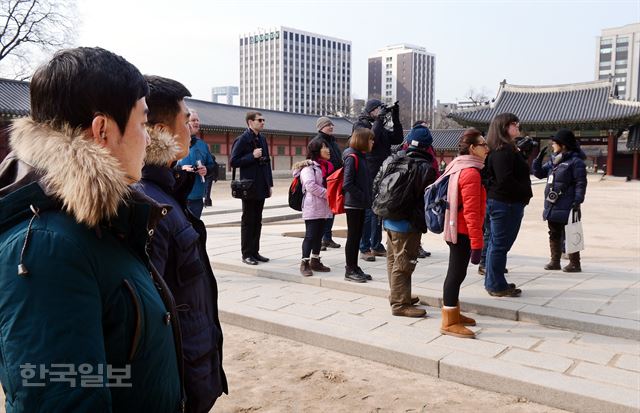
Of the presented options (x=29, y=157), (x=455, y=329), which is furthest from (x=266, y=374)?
(x=29, y=157)

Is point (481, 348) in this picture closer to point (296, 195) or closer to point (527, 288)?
point (527, 288)

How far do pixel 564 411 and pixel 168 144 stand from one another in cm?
288

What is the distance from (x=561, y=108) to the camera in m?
34.6

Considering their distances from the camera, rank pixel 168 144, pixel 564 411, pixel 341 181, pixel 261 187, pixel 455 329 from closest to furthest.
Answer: pixel 168 144
pixel 564 411
pixel 455 329
pixel 341 181
pixel 261 187

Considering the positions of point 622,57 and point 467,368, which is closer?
point 467,368

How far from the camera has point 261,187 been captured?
21.3 ft

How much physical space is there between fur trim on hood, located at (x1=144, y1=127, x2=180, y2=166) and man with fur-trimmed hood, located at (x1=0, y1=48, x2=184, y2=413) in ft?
1.79

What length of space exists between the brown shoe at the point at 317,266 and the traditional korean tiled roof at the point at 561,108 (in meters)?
31.2

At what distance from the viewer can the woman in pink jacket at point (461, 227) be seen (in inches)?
160

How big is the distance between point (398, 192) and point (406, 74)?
104 metres

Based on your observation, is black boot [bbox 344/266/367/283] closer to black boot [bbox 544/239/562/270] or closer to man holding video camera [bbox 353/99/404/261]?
man holding video camera [bbox 353/99/404/261]

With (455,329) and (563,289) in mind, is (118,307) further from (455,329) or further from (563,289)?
(563,289)

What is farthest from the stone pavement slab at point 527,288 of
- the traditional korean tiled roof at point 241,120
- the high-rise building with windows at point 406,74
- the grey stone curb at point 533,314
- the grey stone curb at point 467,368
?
the high-rise building with windows at point 406,74

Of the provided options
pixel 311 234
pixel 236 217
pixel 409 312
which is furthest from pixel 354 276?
pixel 236 217
